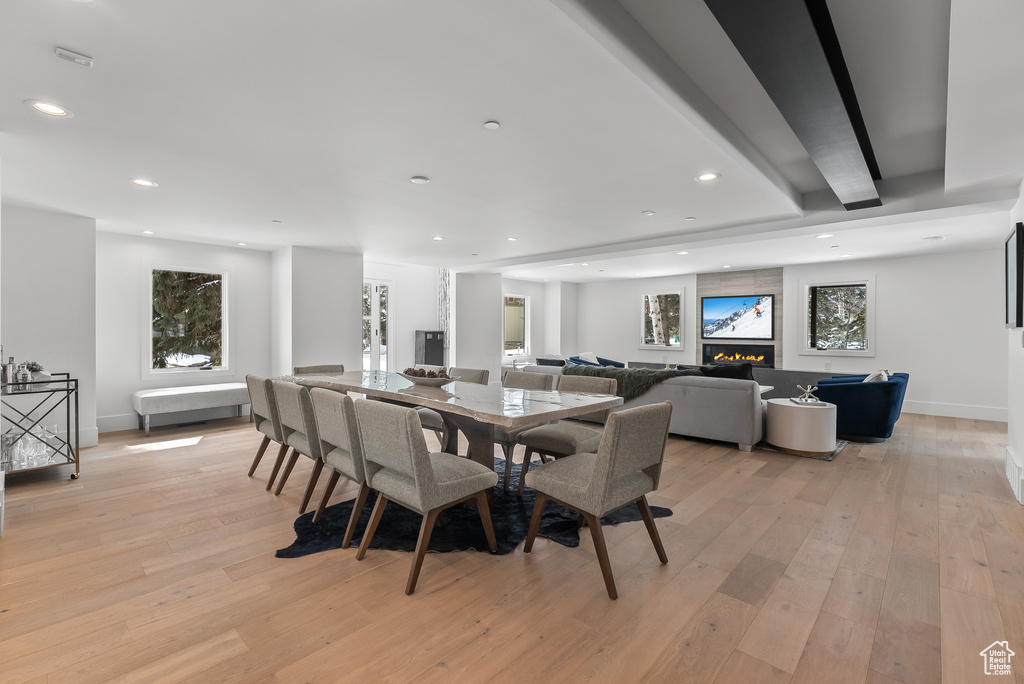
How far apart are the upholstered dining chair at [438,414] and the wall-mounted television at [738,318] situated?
20.8 feet

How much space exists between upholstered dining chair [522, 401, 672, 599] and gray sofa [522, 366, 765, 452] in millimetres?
2419

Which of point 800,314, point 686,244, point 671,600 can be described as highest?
point 686,244

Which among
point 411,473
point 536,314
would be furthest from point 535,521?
point 536,314

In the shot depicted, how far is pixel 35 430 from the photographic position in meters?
4.21

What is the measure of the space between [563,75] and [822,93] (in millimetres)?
1156

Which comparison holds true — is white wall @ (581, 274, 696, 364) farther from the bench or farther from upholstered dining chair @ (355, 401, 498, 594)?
upholstered dining chair @ (355, 401, 498, 594)

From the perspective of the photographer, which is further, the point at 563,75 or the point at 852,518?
the point at 852,518

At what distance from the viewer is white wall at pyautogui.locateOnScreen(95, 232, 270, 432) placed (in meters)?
5.41

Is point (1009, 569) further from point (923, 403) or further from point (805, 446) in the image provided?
point (923, 403)

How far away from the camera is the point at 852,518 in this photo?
9.96 feet

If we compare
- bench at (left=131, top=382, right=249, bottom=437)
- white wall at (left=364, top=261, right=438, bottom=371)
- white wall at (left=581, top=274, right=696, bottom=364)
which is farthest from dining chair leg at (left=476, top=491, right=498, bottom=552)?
white wall at (left=581, top=274, right=696, bottom=364)

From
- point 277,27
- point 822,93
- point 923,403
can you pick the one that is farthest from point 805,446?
point 277,27

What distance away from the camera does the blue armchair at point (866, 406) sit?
4.95 metres

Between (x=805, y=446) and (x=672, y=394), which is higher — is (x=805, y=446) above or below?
below
